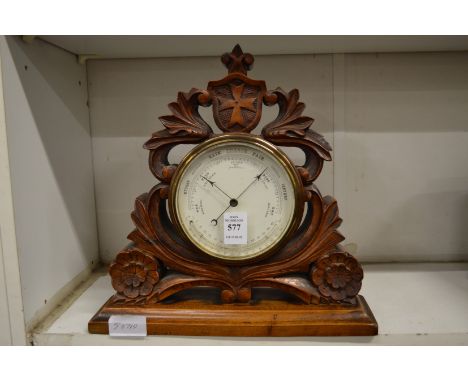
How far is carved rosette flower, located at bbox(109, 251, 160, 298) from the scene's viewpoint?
76 centimetres

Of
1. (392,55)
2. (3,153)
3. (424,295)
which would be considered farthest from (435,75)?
(3,153)

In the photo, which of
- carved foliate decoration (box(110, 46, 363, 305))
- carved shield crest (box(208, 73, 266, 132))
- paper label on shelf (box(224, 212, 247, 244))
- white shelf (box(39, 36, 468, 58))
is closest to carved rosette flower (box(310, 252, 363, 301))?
carved foliate decoration (box(110, 46, 363, 305))

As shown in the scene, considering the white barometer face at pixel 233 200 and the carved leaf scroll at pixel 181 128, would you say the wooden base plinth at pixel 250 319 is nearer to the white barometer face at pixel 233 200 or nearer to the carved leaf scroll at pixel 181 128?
the white barometer face at pixel 233 200

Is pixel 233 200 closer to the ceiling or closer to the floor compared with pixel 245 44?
closer to the floor

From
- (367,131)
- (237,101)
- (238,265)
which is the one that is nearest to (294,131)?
(237,101)

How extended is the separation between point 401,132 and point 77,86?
2.56ft

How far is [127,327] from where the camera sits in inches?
29.1

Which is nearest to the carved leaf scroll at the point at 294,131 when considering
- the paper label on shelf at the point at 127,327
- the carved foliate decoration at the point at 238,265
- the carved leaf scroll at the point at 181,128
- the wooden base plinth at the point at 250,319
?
the carved foliate decoration at the point at 238,265

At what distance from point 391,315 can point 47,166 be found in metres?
0.71

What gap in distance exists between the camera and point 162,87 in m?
1.04

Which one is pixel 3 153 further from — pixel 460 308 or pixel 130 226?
pixel 460 308

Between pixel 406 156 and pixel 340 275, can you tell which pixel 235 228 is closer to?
pixel 340 275

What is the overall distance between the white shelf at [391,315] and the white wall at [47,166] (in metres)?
0.06

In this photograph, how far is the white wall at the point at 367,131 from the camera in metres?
1.03
